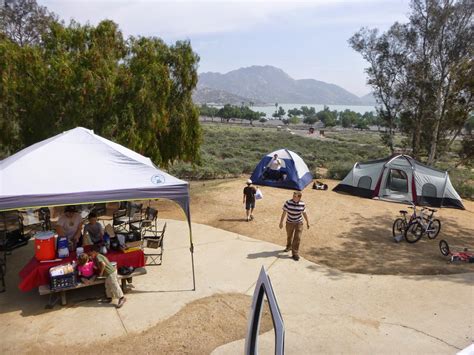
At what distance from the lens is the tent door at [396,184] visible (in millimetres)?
14990

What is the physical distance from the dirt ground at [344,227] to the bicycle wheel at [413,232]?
20 cm

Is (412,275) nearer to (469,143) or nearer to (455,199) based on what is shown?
(455,199)

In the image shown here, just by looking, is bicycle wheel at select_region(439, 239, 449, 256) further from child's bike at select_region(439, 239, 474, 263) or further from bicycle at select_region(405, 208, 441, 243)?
bicycle at select_region(405, 208, 441, 243)

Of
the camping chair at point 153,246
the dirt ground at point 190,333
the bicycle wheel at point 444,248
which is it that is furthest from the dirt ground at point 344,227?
the dirt ground at point 190,333

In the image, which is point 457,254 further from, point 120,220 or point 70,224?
point 70,224

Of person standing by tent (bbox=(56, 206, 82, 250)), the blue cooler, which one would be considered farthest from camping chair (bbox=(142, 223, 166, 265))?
the blue cooler

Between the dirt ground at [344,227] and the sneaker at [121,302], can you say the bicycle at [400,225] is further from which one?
the sneaker at [121,302]

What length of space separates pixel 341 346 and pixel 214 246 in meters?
4.63

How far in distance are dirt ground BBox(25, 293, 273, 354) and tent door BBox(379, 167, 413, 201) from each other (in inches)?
412

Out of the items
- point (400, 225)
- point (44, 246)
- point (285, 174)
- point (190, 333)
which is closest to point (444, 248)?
point (400, 225)

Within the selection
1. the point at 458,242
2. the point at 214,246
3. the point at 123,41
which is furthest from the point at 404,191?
the point at 123,41

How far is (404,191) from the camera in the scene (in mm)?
15312

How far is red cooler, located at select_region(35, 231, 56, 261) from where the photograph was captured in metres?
6.64

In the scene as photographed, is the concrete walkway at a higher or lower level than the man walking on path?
lower
